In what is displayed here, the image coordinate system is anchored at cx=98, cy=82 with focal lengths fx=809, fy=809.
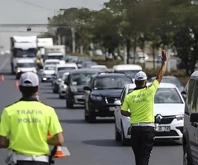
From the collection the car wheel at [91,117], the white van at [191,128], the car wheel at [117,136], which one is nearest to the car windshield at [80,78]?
the car wheel at [91,117]

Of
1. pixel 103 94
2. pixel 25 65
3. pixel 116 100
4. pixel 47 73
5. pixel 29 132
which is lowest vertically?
pixel 47 73

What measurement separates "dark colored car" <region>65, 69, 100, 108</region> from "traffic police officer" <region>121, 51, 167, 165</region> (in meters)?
20.8

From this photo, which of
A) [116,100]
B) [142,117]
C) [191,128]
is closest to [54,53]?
[116,100]

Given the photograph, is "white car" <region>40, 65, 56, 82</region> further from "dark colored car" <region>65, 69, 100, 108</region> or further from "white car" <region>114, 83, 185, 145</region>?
"white car" <region>114, 83, 185, 145</region>

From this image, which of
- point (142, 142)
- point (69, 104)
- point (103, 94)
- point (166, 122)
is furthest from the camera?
point (69, 104)

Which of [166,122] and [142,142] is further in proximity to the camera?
[166,122]

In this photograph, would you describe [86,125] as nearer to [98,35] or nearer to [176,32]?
[176,32]

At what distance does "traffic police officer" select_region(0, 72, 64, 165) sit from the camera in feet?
24.7

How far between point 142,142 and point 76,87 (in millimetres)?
21881

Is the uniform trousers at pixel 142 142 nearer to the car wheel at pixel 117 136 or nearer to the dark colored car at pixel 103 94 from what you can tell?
the car wheel at pixel 117 136

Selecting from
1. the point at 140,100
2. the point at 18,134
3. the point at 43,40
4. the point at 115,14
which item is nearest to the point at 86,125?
the point at 140,100

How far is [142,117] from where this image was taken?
12.3 meters

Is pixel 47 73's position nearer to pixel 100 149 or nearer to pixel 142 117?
pixel 100 149

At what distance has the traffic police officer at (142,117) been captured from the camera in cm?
1209
